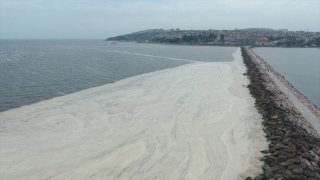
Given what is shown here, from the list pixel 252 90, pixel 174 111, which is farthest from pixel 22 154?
pixel 252 90

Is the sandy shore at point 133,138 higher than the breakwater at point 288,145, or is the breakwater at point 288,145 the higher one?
the breakwater at point 288,145

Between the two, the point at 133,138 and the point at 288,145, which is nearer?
the point at 288,145

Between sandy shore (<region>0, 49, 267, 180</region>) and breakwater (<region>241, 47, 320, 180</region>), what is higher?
breakwater (<region>241, 47, 320, 180</region>)

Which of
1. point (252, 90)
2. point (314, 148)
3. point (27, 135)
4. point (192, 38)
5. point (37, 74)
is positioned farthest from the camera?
point (192, 38)

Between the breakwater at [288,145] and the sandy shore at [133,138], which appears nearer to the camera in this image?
the breakwater at [288,145]

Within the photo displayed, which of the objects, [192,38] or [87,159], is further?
[192,38]

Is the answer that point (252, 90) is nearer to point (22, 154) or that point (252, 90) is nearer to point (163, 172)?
point (163, 172)

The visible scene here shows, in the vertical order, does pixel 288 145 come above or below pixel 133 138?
above

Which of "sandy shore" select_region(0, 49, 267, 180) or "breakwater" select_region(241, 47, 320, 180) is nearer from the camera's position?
"breakwater" select_region(241, 47, 320, 180)
